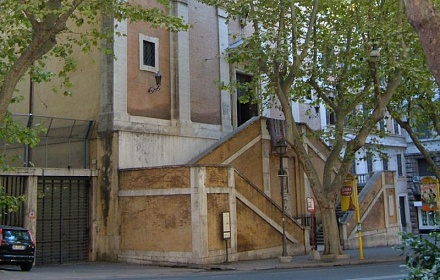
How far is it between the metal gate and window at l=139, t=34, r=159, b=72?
224 inches

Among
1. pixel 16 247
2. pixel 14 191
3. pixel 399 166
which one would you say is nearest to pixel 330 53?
pixel 14 191

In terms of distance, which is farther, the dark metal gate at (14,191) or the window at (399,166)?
the window at (399,166)

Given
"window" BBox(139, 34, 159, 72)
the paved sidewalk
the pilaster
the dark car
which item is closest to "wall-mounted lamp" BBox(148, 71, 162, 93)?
"window" BBox(139, 34, 159, 72)

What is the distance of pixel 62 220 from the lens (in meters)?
22.7

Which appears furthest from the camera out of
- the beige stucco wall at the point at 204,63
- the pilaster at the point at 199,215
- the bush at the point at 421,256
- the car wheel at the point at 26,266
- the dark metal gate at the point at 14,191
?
the beige stucco wall at the point at 204,63

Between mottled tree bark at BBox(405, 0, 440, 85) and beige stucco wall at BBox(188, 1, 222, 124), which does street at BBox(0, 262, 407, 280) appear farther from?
beige stucco wall at BBox(188, 1, 222, 124)

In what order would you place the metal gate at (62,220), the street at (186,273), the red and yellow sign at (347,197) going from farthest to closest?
the red and yellow sign at (347,197) → the metal gate at (62,220) → the street at (186,273)

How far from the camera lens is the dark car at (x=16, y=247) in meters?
18.0

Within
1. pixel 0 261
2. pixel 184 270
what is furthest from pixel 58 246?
pixel 184 270

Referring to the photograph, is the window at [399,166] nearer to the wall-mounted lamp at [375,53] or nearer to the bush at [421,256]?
the wall-mounted lamp at [375,53]

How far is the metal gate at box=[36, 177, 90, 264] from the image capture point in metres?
22.1

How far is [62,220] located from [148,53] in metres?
8.29

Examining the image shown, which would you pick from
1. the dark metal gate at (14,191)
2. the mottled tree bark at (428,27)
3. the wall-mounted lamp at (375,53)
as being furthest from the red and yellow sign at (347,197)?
the mottled tree bark at (428,27)

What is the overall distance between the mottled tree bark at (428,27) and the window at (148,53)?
19.1 meters
